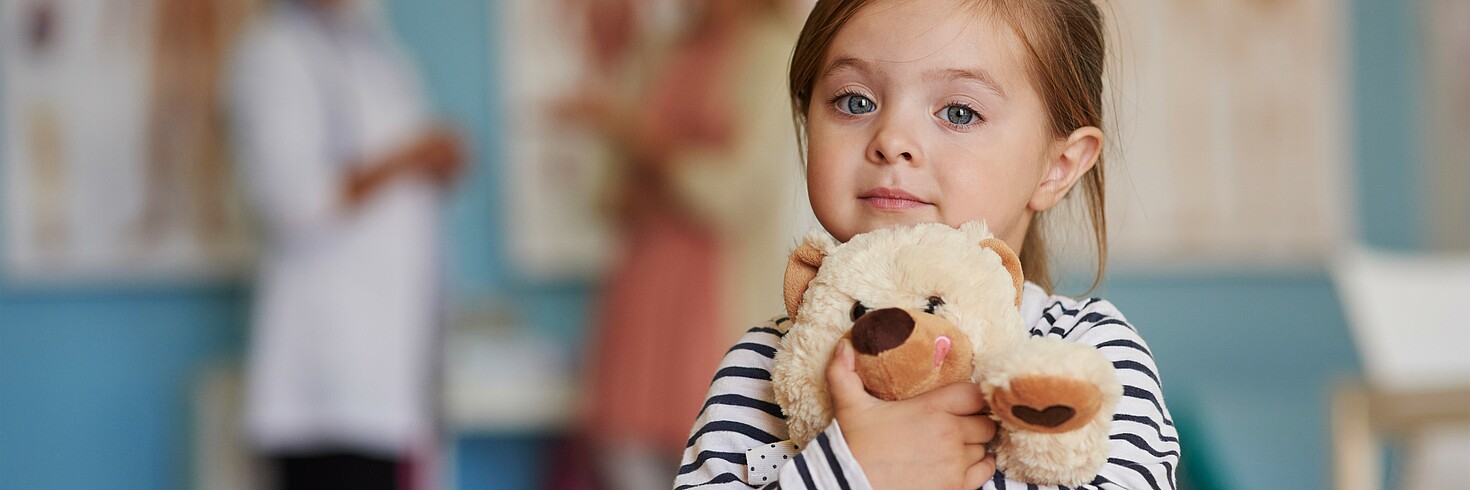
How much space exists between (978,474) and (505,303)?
2.52 metres

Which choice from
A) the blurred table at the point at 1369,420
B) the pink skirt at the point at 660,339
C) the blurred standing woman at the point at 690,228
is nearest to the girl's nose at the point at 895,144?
the blurred table at the point at 1369,420

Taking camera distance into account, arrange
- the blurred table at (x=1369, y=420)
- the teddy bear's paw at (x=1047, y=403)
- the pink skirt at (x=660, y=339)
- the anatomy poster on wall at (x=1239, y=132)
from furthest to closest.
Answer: the anatomy poster on wall at (x=1239, y=132) < the pink skirt at (x=660, y=339) < the blurred table at (x=1369, y=420) < the teddy bear's paw at (x=1047, y=403)

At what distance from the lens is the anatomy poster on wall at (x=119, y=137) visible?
3053 millimetres

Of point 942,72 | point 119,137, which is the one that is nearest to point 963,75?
point 942,72

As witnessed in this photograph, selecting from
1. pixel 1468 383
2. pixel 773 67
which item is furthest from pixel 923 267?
pixel 773 67

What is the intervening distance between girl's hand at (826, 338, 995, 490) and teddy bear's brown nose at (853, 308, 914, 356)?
0.02m

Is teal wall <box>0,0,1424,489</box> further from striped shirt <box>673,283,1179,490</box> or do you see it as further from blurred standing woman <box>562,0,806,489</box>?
striped shirt <box>673,283,1179,490</box>

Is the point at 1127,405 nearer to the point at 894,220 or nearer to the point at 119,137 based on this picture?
the point at 894,220

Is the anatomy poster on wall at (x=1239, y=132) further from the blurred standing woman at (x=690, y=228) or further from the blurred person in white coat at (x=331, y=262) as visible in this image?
the blurred person in white coat at (x=331, y=262)

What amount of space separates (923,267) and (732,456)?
16 centimetres

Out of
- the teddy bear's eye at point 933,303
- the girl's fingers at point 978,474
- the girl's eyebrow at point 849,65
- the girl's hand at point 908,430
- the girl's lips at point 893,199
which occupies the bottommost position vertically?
the girl's fingers at point 978,474

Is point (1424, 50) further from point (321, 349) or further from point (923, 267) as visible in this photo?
point (923, 267)

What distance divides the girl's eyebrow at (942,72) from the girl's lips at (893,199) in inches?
2.6

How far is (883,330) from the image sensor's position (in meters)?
0.59
